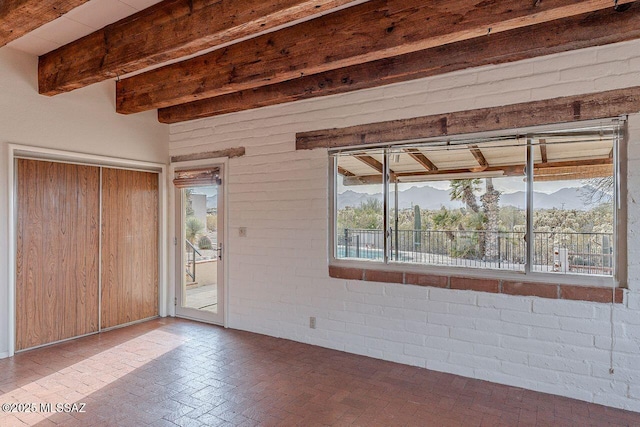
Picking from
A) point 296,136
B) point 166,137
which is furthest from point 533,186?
point 166,137

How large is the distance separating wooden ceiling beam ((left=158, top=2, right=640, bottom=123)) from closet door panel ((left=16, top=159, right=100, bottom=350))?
84.2 inches

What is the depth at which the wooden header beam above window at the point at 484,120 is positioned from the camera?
2975mm

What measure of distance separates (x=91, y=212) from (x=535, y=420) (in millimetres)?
4986

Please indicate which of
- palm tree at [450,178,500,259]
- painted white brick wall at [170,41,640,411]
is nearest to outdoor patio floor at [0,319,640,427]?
painted white brick wall at [170,41,640,411]

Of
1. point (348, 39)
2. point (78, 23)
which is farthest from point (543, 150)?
point (78, 23)

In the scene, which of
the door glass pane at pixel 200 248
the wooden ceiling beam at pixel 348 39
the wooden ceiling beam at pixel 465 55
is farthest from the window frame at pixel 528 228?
the door glass pane at pixel 200 248

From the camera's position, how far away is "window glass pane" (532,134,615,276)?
3.10 meters

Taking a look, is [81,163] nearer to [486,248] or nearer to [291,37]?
[291,37]

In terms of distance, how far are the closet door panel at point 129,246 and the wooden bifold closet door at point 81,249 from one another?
0.01 meters

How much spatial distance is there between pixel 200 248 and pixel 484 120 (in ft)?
12.8

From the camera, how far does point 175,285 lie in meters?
5.54

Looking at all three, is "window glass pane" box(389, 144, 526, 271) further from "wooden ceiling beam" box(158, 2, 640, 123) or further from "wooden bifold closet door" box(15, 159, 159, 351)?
"wooden bifold closet door" box(15, 159, 159, 351)

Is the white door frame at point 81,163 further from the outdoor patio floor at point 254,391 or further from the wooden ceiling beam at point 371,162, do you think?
the wooden ceiling beam at point 371,162

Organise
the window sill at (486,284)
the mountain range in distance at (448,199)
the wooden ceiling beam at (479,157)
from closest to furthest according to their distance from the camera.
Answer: the window sill at (486,284)
the mountain range in distance at (448,199)
the wooden ceiling beam at (479,157)
